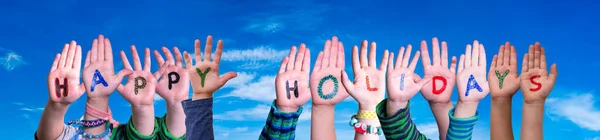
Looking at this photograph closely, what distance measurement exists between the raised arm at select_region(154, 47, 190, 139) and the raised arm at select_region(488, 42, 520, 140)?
373cm

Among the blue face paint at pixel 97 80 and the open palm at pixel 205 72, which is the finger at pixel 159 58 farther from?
the blue face paint at pixel 97 80

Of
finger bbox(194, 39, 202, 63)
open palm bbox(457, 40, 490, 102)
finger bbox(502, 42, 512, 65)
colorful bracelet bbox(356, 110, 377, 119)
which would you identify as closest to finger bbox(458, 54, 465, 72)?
open palm bbox(457, 40, 490, 102)

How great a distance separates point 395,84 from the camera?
8.48m

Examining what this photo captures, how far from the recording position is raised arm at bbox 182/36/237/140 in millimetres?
9258

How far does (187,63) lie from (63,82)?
1546 millimetres

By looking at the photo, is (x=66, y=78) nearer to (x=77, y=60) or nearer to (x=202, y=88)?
(x=77, y=60)

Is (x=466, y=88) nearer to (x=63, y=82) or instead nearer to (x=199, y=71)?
(x=199, y=71)

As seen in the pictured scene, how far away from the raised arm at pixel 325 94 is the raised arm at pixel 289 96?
12 centimetres

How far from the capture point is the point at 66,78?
29.9 feet

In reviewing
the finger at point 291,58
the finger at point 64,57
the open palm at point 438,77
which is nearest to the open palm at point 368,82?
the open palm at point 438,77

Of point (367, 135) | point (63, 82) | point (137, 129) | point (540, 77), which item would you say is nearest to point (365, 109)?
point (367, 135)

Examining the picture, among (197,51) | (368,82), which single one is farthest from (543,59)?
(197,51)

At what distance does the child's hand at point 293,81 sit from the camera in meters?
8.95

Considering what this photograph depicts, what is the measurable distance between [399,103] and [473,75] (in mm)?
1159
